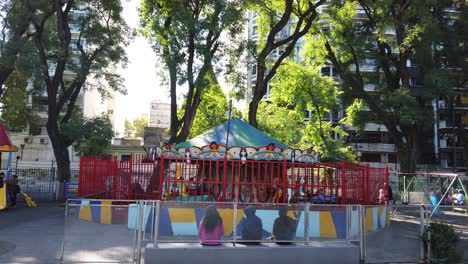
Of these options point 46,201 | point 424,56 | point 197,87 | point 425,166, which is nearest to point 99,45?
point 197,87

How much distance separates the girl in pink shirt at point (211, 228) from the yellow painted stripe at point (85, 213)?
2262mm

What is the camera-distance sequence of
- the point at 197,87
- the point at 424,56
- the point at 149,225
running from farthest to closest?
the point at 424,56, the point at 197,87, the point at 149,225

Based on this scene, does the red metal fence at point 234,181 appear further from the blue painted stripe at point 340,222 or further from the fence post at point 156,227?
the fence post at point 156,227

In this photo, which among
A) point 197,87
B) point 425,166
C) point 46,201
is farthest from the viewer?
point 425,166

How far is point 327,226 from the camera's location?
901 centimetres

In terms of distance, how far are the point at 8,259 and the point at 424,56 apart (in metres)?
25.9

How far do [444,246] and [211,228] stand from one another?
4.90m

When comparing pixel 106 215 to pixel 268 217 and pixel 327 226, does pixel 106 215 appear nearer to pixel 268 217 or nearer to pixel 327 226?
pixel 268 217

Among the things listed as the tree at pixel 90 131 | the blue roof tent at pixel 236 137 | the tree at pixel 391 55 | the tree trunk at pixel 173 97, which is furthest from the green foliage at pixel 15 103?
the tree at pixel 391 55

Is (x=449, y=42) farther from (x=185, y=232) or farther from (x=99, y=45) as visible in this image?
(x=185, y=232)

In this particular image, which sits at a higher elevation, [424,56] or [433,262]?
[424,56]

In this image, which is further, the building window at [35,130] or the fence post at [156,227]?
the building window at [35,130]

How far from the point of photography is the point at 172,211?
916 centimetres

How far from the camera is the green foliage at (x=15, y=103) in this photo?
1103 inches
